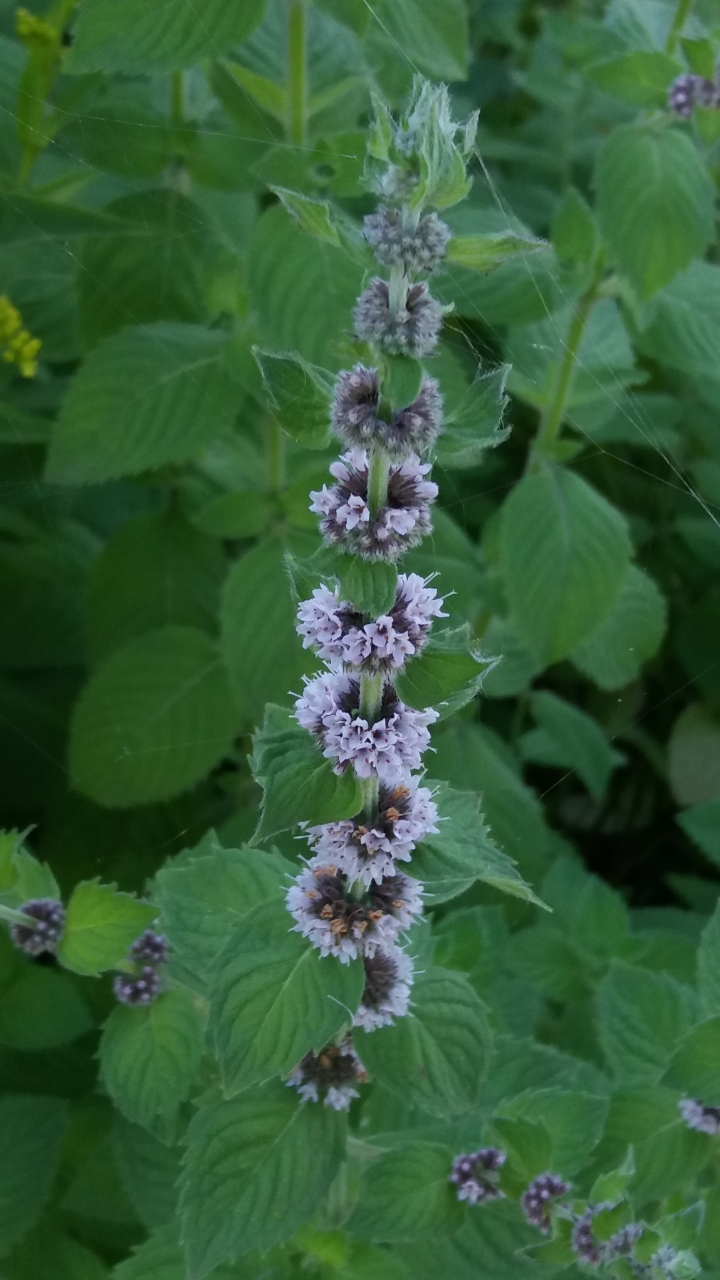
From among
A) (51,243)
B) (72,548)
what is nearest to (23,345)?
(51,243)

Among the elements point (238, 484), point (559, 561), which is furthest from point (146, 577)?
point (559, 561)

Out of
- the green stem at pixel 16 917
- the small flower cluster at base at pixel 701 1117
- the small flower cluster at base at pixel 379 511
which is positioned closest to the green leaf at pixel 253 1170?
the green stem at pixel 16 917

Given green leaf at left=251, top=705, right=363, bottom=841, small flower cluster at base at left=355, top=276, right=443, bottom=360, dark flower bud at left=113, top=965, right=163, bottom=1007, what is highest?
small flower cluster at base at left=355, top=276, right=443, bottom=360

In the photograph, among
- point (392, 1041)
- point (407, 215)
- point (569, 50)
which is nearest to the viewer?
point (407, 215)

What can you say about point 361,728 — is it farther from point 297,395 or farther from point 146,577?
point 146,577

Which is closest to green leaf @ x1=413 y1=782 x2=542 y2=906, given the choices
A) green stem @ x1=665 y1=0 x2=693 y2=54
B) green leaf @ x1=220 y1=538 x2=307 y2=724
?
green leaf @ x1=220 y1=538 x2=307 y2=724

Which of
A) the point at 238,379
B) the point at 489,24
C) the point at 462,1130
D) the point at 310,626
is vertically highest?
the point at 489,24

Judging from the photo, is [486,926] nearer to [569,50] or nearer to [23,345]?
[23,345]

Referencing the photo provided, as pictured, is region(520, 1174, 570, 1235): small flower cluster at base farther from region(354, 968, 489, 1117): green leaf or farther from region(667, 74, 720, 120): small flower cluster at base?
region(667, 74, 720, 120): small flower cluster at base
